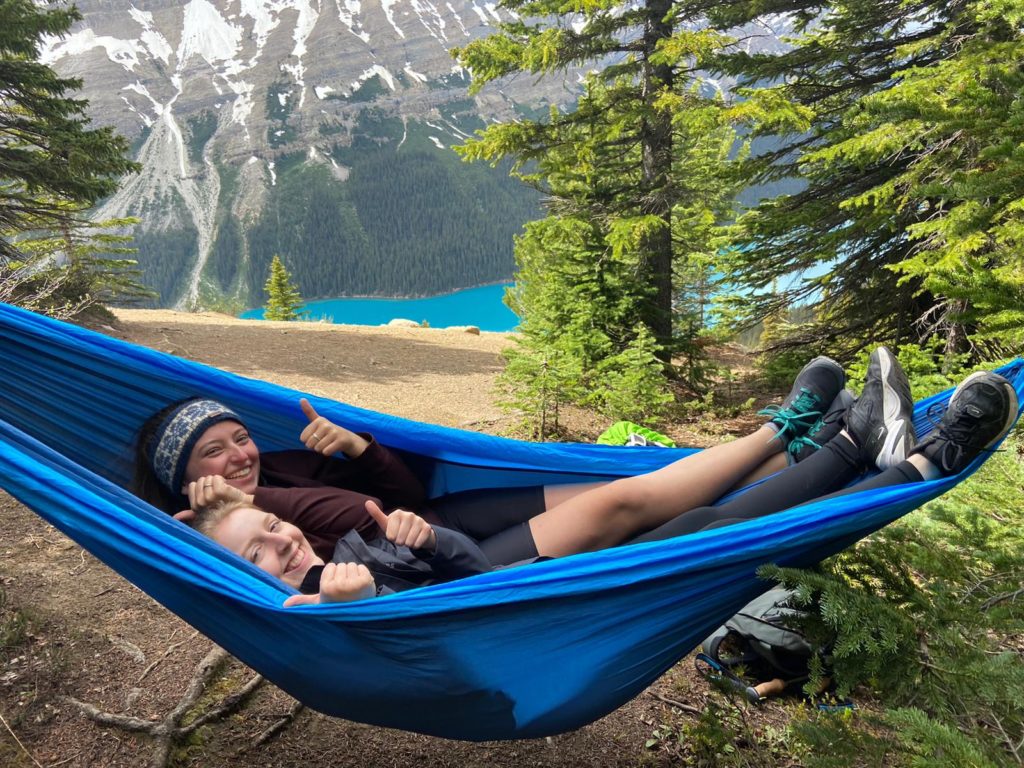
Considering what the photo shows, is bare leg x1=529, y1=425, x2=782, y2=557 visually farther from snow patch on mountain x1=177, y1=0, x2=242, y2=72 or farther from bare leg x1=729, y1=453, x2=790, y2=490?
snow patch on mountain x1=177, y1=0, x2=242, y2=72

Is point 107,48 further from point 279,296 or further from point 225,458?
point 225,458

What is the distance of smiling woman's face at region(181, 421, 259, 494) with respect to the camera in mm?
1667

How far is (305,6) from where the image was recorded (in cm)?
11738

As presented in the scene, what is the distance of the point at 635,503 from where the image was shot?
1.75m

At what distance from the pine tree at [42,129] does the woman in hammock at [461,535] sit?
6687 mm

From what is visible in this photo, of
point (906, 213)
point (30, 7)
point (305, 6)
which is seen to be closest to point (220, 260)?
point (305, 6)

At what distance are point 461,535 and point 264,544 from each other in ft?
1.53

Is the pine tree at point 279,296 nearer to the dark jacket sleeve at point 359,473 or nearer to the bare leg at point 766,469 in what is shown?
the dark jacket sleeve at point 359,473

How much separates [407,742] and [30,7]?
8.26 meters

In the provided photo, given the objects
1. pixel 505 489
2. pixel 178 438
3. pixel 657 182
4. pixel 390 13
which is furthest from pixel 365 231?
pixel 178 438

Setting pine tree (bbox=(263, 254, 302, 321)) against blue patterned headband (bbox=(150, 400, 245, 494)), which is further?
pine tree (bbox=(263, 254, 302, 321))

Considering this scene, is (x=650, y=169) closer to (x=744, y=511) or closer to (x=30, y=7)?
(x=744, y=511)

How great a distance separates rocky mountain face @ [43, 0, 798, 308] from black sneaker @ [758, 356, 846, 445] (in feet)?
221

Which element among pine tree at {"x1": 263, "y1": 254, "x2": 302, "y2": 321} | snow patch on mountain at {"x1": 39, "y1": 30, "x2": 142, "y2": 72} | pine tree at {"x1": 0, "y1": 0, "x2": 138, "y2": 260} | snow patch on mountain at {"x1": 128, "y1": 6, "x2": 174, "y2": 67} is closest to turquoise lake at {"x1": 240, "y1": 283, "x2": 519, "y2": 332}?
pine tree at {"x1": 263, "y1": 254, "x2": 302, "y2": 321}
